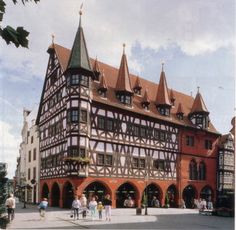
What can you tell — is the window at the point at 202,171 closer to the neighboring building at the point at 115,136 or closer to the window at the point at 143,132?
the neighboring building at the point at 115,136

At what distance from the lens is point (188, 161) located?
148ft

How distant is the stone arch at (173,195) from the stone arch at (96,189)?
347 inches

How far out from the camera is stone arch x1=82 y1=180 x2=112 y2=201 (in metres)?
35.8

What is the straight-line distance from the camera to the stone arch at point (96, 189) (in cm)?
3577

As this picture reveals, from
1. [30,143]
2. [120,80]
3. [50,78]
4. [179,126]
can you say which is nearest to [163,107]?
[179,126]

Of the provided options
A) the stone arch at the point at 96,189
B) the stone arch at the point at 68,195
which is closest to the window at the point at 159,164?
the stone arch at the point at 96,189

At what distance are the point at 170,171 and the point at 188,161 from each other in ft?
11.2

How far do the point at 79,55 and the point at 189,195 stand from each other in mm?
20937

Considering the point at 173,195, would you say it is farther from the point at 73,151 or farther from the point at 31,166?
the point at 31,166

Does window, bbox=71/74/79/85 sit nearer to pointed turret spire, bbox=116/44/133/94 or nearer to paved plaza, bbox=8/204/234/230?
pointed turret spire, bbox=116/44/133/94

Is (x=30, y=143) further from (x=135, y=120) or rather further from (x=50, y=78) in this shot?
(x=135, y=120)

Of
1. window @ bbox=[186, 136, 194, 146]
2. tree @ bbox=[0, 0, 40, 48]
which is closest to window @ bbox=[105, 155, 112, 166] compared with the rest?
window @ bbox=[186, 136, 194, 146]

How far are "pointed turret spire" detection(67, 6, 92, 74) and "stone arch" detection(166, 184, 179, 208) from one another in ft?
53.0

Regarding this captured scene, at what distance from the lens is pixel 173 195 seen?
43.2 m
